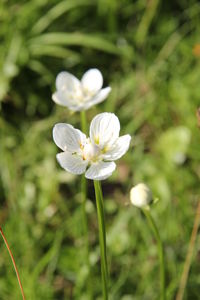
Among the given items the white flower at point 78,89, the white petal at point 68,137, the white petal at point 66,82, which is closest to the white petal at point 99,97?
the white flower at point 78,89

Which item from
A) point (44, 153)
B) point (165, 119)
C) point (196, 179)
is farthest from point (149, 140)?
point (44, 153)

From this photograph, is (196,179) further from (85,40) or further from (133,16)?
(133,16)

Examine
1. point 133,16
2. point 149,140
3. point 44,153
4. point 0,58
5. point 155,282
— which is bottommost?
point 155,282

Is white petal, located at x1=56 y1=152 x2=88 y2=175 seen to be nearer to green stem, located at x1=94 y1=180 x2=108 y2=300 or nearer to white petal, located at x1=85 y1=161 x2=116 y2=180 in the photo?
white petal, located at x1=85 y1=161 x2=116 y2=180

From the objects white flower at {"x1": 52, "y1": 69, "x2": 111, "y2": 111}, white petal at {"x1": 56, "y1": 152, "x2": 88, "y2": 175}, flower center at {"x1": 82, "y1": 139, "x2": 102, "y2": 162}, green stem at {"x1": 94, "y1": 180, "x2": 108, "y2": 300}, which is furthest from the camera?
white flower at {"x1": 52, "y1": 69, "x2": 111, "y2": 111}

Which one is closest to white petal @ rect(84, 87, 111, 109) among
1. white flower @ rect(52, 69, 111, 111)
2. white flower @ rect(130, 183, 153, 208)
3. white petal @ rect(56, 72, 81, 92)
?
white flower @ rect(52, 69, 111, 111)

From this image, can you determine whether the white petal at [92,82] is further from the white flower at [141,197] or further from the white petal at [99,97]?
the white flower at [141,197]

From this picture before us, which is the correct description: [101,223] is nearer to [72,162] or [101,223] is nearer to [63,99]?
[72,162]

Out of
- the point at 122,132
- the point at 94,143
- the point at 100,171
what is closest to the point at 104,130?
the point at 94,143
